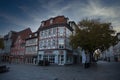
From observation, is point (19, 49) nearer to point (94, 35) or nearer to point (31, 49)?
point (31, 49)

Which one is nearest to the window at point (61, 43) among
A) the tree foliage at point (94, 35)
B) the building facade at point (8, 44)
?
the tree foliage at point (94, 35)

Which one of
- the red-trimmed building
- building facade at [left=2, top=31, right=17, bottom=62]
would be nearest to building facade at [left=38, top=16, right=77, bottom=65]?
the red-trimmed building

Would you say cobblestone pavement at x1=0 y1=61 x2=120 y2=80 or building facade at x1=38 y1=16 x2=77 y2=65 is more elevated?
building facade at x1=38 y1=16 x2=77 y2=65

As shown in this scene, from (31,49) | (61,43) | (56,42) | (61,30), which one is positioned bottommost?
(31,49)

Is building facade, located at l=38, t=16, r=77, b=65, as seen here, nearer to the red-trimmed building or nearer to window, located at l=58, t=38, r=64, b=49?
window, located at l=58, t=38, r=64, b=49

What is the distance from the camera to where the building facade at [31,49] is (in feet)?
142

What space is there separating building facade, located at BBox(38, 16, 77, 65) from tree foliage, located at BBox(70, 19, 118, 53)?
369cm

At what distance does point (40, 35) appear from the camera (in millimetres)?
41531

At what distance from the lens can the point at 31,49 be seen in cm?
4562

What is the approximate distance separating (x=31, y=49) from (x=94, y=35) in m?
24.9

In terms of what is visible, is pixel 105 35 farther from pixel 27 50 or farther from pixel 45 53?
pixel 27 50

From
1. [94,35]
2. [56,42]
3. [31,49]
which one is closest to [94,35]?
[94,35]

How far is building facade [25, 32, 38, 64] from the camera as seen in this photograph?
43.2 m

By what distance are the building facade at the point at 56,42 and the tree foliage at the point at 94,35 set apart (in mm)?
3695
